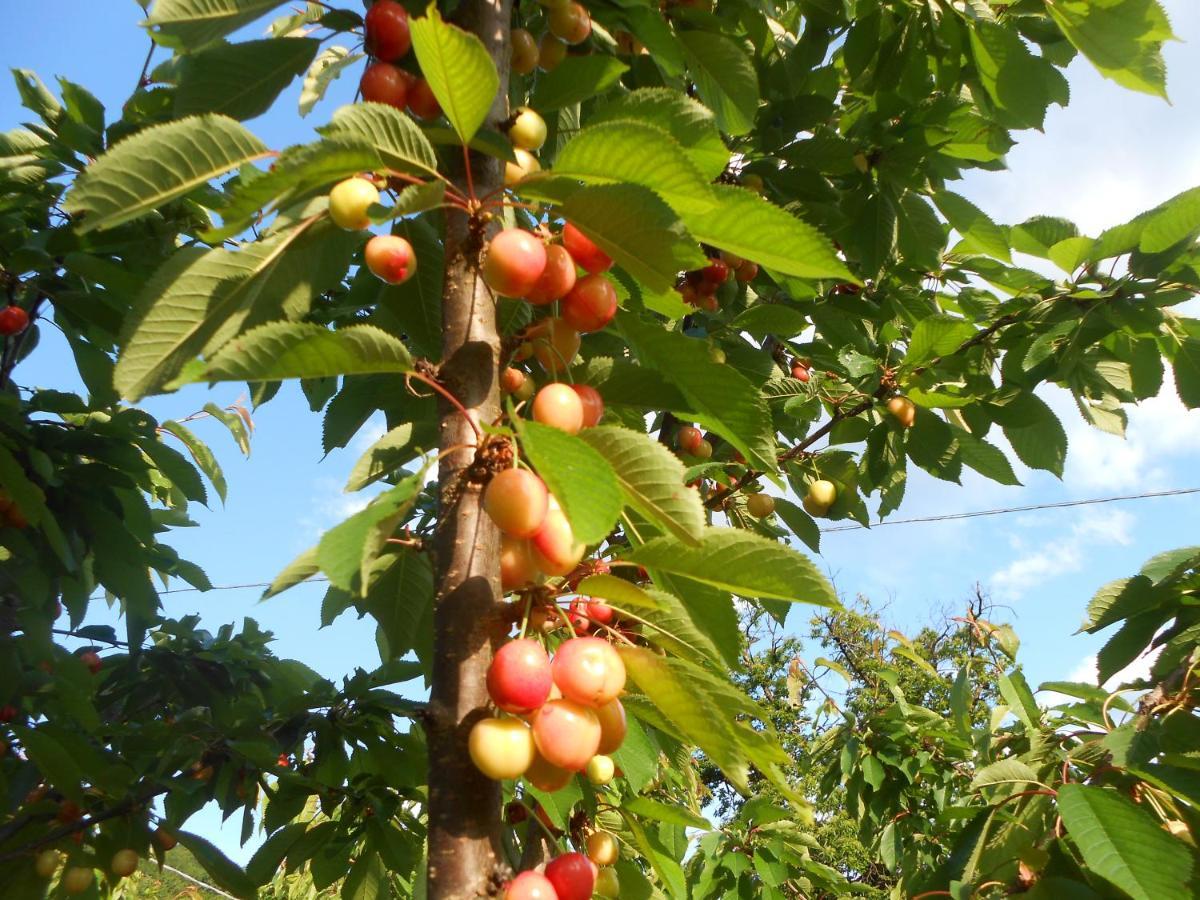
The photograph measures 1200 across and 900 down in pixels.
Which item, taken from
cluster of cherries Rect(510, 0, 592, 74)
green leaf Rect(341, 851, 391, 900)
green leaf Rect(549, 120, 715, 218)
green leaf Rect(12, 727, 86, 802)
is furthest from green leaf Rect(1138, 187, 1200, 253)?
green leaf Rect(12, 727, 86, 802)

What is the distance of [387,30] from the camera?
3.76ft

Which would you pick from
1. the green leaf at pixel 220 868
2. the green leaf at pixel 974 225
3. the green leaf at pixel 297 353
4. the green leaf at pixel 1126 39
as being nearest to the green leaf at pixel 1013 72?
the green leaf at pixel 1126 39

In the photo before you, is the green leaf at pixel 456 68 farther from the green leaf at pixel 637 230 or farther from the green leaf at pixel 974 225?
the green leaf at pixel 974 225

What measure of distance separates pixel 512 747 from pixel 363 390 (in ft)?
3.66

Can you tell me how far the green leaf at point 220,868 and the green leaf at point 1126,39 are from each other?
2533mm

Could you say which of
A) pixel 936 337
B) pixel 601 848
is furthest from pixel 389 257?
pixel 936 337

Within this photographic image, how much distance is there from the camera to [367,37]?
1.15 metres

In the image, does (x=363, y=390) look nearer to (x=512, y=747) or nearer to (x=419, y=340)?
(x=419, y=340)

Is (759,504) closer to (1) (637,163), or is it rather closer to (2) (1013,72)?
(2) (1013,72)

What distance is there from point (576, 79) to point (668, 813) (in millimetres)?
1057

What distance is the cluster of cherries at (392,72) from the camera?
108 centimetres

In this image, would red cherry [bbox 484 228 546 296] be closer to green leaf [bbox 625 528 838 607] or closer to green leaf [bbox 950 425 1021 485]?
green leaf [bbox 625 528 838 607]

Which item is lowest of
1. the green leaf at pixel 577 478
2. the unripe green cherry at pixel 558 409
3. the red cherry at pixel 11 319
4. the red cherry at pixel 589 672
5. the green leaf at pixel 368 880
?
the green leaf at pixel 368 880

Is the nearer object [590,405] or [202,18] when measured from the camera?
[590,405]
